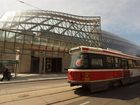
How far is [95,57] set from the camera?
14594 millimetres

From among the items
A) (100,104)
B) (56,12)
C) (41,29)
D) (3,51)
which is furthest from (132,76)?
(56,12)

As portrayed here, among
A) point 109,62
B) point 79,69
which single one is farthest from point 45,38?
point 79,69

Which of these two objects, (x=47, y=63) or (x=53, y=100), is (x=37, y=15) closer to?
(x=47, y=63)

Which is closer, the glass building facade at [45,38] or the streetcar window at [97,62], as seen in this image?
the streetcar window at [97,62]

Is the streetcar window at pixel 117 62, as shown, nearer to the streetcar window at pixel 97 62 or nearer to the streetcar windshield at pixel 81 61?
the streetcar window at pixel 97 62

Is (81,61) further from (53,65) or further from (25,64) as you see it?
(53,65)

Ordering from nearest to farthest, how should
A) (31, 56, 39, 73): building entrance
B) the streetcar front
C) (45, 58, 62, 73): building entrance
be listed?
the streetcar front, (31, 56, 39, 73): building entrance, (45, 58, 62, 73): building entrance

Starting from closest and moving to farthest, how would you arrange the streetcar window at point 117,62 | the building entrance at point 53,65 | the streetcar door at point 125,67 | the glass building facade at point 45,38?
the streetcar window at point 117,62, the streetcar door at point 125,67, the glass building facade at point 45,38, the building entrance at point 53,65

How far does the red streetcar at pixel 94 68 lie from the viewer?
13.8 meters

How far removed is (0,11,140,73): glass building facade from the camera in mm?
35500

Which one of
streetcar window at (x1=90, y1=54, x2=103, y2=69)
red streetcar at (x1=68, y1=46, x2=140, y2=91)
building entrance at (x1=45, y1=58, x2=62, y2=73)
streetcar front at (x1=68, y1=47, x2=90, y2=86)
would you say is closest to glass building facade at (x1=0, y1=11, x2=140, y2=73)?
building entrance at (x1=45, y1=58, x2=62, y2=73)

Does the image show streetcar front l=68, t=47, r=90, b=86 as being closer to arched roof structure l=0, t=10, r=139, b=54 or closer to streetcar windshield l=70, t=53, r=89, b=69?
streetcar windshield l=70, t=53, r=89, b=69

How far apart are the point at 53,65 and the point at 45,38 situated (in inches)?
288

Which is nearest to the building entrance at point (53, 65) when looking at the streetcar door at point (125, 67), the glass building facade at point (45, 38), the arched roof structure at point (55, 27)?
the glass building facade at point (45, 38)
